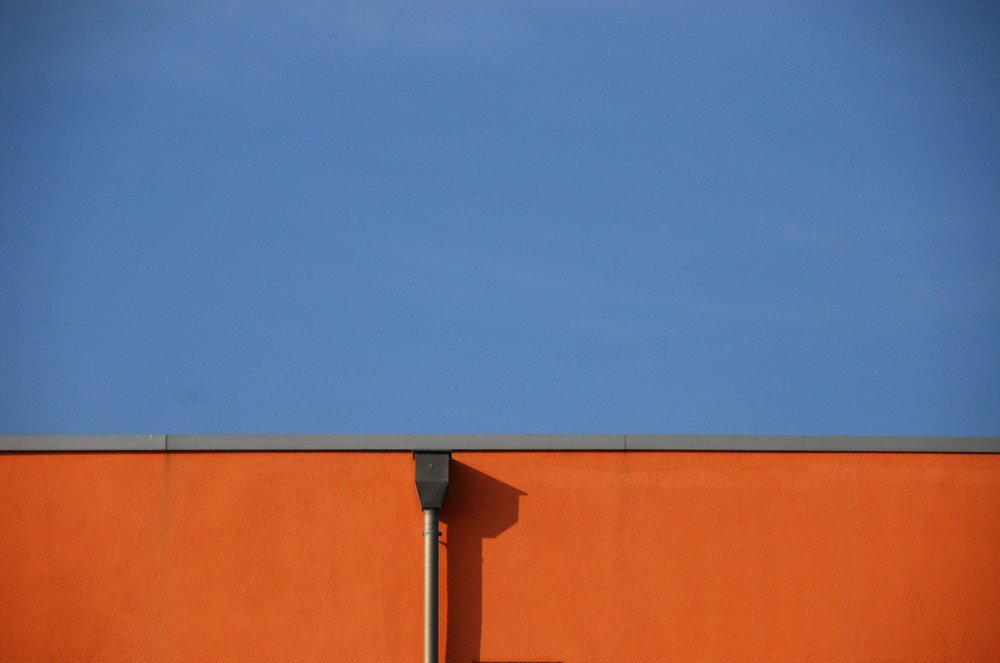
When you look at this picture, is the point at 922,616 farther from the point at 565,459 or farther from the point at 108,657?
the point at 108,657

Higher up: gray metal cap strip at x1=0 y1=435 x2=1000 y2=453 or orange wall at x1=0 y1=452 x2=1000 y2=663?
gray metal cap strip at x1=0 y1=435 x2=1000 y2=453

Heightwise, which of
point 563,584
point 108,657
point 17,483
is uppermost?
point 17,483

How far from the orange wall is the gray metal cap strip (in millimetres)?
95

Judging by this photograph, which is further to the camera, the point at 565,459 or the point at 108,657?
the point at 565,459

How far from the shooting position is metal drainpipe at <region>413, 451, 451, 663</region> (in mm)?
7938

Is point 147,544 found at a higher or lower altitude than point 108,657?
higher

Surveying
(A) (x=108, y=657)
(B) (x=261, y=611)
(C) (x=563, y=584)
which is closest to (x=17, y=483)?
(A) (x=108, y=657)

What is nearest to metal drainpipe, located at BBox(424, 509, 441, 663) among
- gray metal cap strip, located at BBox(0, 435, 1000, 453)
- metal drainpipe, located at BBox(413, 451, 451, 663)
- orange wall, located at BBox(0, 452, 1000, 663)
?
metal drainpipe, located at BBox(413, 451, 451, 663)

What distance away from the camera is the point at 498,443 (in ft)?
27.7

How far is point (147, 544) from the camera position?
8.15 meters

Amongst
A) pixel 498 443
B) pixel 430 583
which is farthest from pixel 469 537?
pixel 498 443

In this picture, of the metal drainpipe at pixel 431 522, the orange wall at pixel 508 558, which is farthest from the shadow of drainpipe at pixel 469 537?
the metal drainpipe at pixel 431 522

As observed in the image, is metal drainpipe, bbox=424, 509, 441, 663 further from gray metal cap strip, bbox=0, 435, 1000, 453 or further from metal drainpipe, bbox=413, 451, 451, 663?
gray metal cap strip, bbox=0, 435, 1000, 453

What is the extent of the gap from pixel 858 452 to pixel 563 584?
274cm
